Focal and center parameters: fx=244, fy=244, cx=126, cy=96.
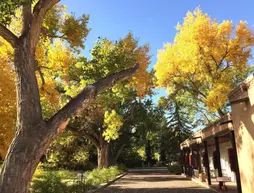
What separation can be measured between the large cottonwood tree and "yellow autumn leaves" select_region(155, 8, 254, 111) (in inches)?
520

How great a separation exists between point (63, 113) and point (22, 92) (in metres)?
1.13

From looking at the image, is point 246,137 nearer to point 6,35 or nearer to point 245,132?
point 245,132

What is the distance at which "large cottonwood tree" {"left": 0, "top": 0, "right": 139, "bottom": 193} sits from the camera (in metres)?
5.30

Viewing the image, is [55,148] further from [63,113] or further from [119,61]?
[63,113]

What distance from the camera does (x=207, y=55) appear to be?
19.0m

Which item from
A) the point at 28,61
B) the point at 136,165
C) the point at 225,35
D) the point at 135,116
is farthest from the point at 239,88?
the point at 136,165

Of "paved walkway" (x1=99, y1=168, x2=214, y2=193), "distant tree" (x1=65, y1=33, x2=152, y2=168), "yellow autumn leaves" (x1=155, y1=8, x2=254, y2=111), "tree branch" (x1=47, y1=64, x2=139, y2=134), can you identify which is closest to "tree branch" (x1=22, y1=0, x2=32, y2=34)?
"tree branch" (x1=47, y1=64, x2=139, y2=134)

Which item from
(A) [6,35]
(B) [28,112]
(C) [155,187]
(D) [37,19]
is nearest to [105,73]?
(D) [37,19]

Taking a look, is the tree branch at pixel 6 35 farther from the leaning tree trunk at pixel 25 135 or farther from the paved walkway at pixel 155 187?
the paved walkway at pixel 155 187

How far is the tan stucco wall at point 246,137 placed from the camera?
7.14 meters

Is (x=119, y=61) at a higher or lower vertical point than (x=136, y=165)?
higher

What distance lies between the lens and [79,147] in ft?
107

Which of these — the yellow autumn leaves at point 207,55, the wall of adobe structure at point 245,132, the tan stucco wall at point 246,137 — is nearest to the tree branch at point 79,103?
the wall of adobe structure at point 245,132

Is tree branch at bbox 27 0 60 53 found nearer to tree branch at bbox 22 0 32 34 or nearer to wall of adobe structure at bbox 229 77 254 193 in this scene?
tree branch at bbox 22 0 32 34
